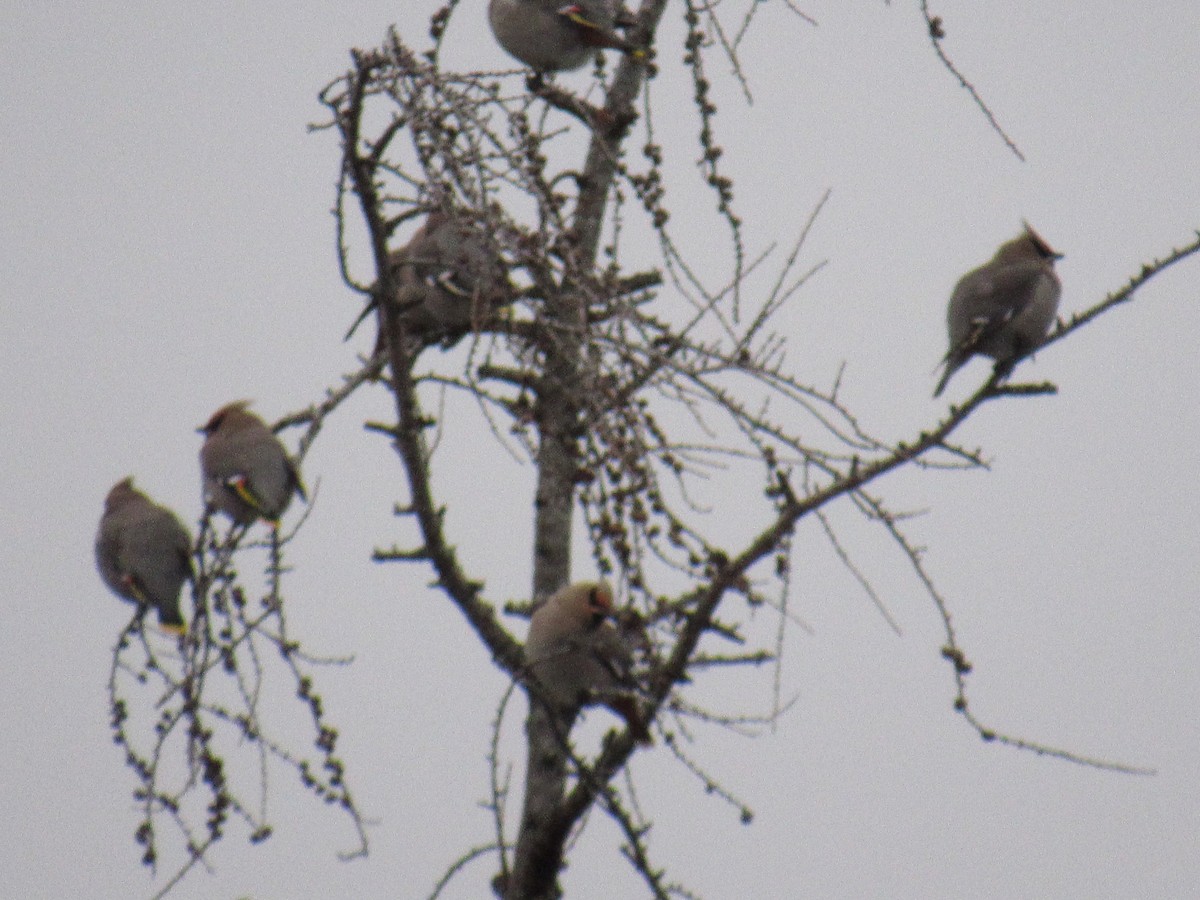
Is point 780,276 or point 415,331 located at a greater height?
point 415,331

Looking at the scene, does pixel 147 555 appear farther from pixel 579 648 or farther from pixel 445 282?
pixel 579 648

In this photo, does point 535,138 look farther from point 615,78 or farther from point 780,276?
point 615,78

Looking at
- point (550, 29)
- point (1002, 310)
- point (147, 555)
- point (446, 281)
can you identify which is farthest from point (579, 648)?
point (147, 555)

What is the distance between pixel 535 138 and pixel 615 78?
6.29ft

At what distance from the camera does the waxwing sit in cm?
284

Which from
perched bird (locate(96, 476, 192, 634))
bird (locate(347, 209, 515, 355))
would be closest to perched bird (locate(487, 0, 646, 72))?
bird (locate(347, 209, 515, 355))

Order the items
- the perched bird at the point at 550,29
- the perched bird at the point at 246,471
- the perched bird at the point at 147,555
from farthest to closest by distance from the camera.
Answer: the perched bird at the point at 147,555 → the perched bird at the point at 246,471 → the perched bird at the point at 550,29

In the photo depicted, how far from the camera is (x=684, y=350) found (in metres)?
2.92

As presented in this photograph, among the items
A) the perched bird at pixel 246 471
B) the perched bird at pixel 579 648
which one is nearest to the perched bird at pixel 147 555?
the perched bird at pixel 246 471

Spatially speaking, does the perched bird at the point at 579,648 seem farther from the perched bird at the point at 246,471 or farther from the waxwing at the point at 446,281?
the perched bird at the point at 246,471

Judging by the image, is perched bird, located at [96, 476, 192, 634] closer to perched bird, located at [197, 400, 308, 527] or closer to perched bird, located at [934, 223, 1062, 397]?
perched bird, located at [197, 400, 308, 527]

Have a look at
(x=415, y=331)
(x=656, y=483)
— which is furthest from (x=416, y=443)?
(x=415, y=331)

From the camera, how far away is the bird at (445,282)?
9.27ft

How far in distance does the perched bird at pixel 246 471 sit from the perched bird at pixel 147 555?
362 mm
